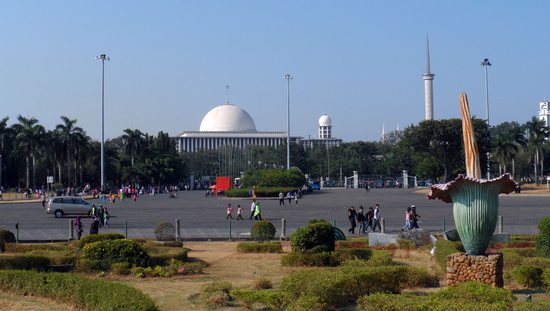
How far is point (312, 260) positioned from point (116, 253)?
4.61m

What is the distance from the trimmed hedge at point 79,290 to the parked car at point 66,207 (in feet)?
79.4

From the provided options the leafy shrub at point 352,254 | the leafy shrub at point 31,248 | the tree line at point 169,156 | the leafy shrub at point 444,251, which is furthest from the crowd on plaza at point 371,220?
the tree line at point 169,156

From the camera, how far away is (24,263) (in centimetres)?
1666

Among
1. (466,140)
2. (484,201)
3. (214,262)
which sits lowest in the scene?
(214,262)

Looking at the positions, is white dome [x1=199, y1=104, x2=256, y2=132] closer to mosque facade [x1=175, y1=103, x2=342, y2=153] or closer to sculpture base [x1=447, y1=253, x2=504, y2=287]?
mosque facade [x1=175, y1=103, x2=342, y2=153]

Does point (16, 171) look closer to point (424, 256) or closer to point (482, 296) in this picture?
point (424, 256)

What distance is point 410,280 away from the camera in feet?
47.8

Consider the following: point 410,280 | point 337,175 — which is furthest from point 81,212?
point 337,175

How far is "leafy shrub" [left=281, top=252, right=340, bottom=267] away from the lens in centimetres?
1814

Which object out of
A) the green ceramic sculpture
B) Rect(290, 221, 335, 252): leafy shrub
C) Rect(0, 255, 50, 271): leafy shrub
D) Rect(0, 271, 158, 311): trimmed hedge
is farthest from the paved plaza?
the green ceramic sculpture

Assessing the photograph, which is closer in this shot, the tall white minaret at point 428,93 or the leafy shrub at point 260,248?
the leafy shrub at point 260,248

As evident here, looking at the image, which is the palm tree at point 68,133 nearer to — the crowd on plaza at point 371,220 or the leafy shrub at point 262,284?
the crowd on plaza at point 371,220

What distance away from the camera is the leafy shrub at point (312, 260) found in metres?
18.1

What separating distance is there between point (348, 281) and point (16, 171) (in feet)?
260
